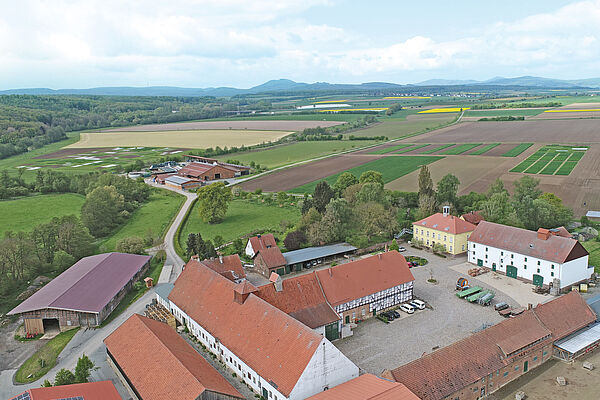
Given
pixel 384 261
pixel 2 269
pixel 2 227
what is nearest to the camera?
pixel 384 261

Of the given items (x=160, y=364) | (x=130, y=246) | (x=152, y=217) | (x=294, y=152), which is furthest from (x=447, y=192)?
(x=294, y=152)

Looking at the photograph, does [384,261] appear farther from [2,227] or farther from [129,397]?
[2,227]

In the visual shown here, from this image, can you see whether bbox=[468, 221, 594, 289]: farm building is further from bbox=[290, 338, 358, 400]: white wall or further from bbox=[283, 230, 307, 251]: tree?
bbox=[290, 338, 358, 400]: white wall

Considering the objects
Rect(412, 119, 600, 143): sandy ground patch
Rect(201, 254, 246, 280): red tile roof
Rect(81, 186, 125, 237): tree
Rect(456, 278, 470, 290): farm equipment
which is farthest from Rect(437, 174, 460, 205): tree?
Rect(412, 119, 600, 143): sandy ground patch

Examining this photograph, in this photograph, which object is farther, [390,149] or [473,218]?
[390,149]

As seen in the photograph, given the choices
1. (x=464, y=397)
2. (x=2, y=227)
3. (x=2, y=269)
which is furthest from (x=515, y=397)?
(x=2, y=227)

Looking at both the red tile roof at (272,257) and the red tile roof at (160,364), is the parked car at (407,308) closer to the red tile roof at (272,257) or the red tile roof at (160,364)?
the red tile roof at (272,257)

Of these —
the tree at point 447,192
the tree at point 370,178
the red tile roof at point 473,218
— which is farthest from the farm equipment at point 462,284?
the tree at point 370,178

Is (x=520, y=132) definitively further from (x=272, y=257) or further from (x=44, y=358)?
(x=44, y=358)
